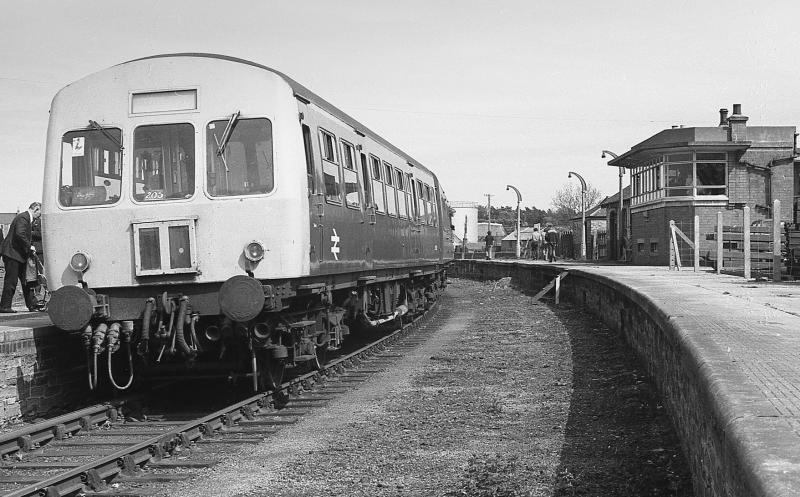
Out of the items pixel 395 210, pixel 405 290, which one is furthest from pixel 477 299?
pixel 395 210

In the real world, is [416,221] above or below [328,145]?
below

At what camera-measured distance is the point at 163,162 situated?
27.1 ft

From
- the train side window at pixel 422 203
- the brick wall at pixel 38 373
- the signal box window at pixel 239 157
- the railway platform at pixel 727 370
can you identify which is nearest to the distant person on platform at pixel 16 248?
the railway platform at pixel 727 370

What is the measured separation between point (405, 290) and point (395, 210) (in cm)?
288

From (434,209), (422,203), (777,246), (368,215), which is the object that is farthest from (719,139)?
(368,215)

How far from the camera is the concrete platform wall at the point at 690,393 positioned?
3506 mm

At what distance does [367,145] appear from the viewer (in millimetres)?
11703

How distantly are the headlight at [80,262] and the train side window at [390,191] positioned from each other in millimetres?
5190

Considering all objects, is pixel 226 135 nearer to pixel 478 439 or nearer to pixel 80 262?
pixel 80 262

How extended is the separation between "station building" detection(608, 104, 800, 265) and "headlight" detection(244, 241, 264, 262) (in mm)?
24339

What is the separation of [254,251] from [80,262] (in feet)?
5.49

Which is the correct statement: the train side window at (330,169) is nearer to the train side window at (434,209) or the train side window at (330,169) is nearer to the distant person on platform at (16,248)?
the distant person on platform at (16,248)

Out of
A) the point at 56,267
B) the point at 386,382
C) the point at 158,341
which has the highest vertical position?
the point at 56,267

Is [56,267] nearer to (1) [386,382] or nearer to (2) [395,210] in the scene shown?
(1) [386,382]
